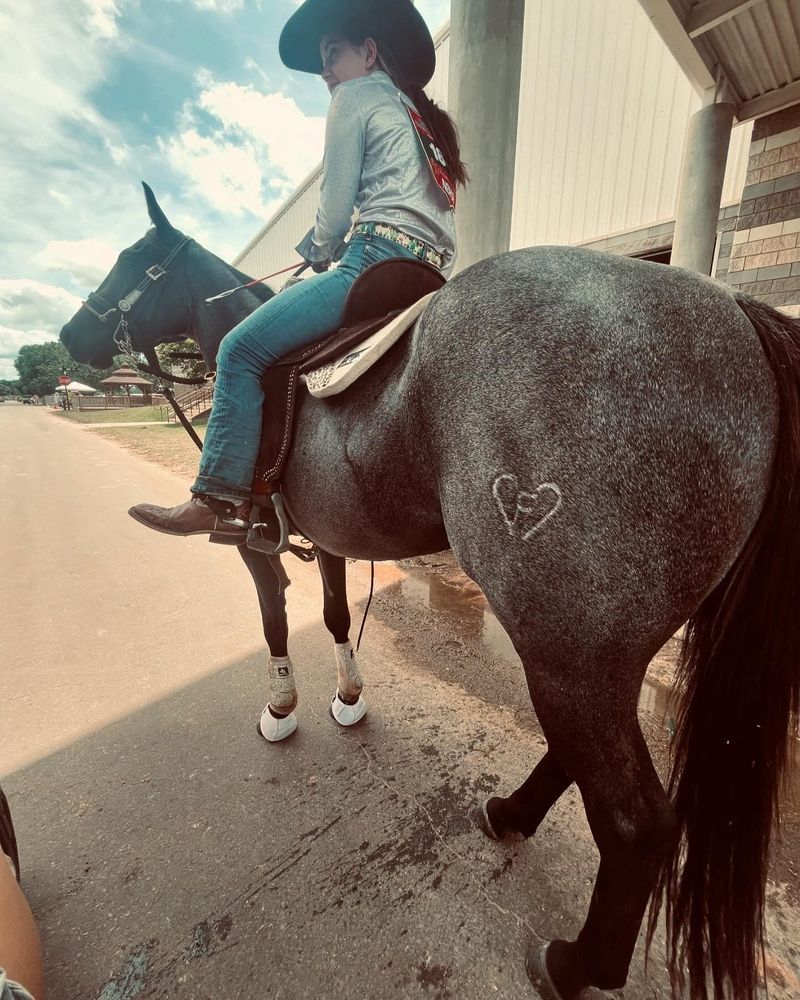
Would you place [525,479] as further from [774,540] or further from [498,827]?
[498,827]

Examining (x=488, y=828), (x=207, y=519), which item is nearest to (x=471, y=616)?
(x=488, y=828)

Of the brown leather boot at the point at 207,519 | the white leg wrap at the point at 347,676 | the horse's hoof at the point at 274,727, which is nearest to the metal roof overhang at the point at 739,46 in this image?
the brown leather boot at the point at 207,519

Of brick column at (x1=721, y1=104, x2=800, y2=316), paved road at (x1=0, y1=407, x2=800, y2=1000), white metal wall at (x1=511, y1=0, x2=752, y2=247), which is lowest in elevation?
paved road at (x1=0, y1=407, x2=800, y2=1000)

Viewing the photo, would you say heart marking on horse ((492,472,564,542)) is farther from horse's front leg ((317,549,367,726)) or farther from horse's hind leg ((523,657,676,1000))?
horse's front leg ((317,549,367,726))

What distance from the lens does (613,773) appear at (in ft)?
3.34

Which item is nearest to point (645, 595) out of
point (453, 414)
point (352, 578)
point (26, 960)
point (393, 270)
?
point (453, 414)

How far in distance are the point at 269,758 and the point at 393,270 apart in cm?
210

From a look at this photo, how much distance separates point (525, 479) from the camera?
37.0 inches

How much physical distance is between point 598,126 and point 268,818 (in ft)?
29.5

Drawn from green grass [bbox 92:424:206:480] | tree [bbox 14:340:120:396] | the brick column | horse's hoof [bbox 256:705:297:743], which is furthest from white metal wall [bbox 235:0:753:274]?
tree [bbox 14:340:120:396]

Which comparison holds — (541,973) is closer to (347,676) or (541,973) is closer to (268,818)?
(268,818)

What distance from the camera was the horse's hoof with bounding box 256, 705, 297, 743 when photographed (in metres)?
2.15

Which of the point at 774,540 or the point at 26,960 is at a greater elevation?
the point at 774,540

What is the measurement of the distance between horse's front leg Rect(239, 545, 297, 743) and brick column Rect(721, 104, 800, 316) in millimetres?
5274
